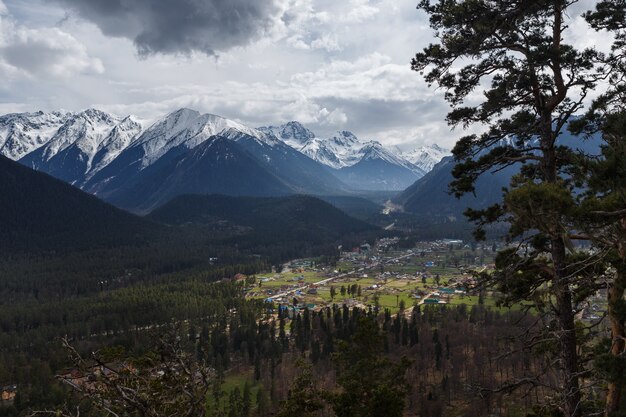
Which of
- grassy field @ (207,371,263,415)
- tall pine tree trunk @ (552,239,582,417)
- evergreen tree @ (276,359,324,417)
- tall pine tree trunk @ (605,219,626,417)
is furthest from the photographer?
grassy field @ (207,371,263,415)

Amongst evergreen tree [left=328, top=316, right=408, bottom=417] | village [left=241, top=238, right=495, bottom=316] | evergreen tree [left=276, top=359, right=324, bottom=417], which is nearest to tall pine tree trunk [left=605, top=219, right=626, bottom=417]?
evergreen tree [left=328, top=316, right=408, bottom=417]

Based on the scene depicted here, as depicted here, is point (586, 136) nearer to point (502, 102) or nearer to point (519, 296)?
point (502, 102)

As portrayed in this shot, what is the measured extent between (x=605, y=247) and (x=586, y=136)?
501 cm

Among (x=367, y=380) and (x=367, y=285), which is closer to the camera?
(x=367, y=380)

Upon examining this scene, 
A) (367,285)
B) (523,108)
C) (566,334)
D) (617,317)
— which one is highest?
(523,108)

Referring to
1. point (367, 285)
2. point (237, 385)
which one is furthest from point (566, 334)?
point (367, 285)

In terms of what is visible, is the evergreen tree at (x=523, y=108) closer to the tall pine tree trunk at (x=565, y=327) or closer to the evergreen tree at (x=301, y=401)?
the tall pine tree trunk at (x=565, y=327)

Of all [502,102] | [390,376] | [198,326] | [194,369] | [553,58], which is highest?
[553,58]

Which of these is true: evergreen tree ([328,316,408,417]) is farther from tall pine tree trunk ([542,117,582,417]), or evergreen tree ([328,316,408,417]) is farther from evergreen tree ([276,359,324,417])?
tall pine tree trunk ([542,117,582,417])

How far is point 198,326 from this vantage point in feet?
352

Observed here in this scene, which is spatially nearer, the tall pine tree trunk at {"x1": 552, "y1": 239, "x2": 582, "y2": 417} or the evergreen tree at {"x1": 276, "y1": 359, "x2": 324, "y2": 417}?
the tall pine tree trunk at {"x1": 552, "y1": 239, "x2": 582, "y2": 417}

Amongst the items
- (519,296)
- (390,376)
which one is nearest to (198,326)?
(390,376)

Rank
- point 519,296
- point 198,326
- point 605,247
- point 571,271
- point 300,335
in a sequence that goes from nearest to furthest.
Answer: point 605,247 < point 571,271 < point 519,296 < point 300,335 < point 198,326

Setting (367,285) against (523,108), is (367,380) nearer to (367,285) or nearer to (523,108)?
(523,108)
